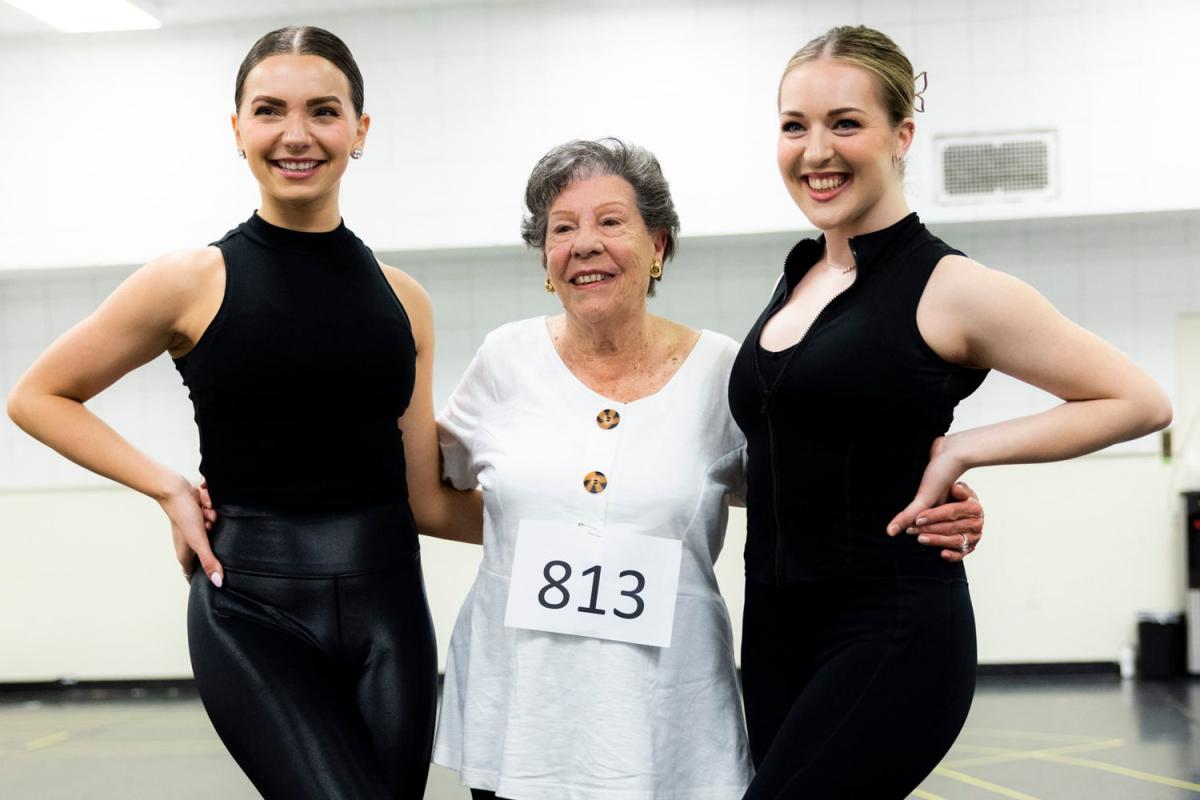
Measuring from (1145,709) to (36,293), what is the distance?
587 cm

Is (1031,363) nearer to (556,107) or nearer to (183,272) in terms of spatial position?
(183,272)

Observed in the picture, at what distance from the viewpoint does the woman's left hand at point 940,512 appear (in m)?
1.55

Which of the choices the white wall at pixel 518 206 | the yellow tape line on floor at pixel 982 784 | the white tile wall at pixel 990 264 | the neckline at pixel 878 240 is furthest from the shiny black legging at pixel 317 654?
the white tile wall at pixel 990 264

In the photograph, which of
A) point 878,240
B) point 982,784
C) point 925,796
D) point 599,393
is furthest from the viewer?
point 982,784

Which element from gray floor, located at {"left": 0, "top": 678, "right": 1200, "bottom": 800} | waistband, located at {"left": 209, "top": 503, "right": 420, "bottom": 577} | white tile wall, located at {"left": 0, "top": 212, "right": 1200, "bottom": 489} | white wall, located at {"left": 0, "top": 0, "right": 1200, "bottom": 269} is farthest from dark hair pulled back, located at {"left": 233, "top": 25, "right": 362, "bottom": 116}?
white tile wall, located at {"left": 0, "top": 212, "right": 1200, "bottom": 489}

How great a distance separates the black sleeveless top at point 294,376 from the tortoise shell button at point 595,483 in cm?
31

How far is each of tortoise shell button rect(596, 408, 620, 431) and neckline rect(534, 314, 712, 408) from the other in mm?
15

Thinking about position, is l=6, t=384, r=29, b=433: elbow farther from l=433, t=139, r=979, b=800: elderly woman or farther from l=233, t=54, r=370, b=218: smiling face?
l=433, t=139, r=979, b=800: elderly woman

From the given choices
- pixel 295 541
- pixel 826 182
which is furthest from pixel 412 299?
pixel 826 182

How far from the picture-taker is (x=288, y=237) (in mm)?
1759

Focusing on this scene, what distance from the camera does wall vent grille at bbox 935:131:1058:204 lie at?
5457 millimetres

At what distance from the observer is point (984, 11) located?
5.48m

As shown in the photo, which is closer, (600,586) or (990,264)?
(600,586)

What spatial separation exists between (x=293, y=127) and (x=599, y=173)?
0.47m
